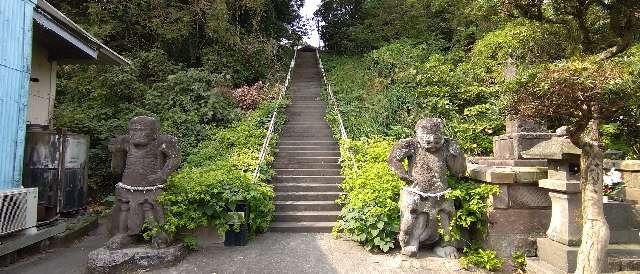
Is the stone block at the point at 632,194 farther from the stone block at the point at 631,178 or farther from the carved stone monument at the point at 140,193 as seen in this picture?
the carved stone monument at the point at 140,193

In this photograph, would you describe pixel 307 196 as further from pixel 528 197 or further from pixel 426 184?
pixel 528 197

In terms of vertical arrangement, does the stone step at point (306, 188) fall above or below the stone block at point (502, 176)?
below

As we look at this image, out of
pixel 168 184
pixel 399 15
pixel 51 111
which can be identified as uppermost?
pixel 399 15

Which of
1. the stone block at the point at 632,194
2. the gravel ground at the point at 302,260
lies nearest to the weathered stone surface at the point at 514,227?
the gravel ground at the point at 302,260

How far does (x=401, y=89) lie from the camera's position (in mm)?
13828

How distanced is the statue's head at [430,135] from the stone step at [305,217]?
256 cm

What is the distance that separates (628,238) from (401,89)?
9117 millimetres

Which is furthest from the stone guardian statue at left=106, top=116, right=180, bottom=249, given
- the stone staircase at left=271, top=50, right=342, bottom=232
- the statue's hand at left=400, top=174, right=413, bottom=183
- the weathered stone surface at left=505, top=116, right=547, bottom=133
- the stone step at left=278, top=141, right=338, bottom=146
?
the weathered stone surface at left=505, top=116, right=547, bottom=133

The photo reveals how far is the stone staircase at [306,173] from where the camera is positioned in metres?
7.64

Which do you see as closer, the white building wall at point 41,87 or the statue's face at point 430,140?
the statue's face at point 430,140

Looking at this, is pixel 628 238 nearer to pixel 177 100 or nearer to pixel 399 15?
pixel 177 100

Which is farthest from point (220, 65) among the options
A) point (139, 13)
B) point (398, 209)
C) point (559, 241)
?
point (559, 241)

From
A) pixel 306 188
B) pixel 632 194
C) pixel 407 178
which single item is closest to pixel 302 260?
pixel 407 178

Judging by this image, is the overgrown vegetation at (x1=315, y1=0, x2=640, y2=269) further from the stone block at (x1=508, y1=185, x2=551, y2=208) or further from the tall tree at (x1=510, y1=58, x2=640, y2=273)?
the stone block at (x1=508, y1=185, x2=551, y2=208)
